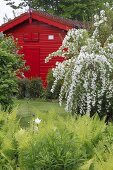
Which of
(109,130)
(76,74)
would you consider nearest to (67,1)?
(76,74)

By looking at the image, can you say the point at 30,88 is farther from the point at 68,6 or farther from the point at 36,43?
the point at 68,6

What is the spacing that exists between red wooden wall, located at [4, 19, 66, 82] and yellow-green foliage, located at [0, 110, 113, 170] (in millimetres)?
19754

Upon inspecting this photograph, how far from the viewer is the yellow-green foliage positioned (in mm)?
2645

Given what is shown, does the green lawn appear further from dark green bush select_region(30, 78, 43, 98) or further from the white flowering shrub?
dark green bush select_region(30, 78, 43, 98)

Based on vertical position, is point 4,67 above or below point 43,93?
above

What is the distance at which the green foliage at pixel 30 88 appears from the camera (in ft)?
64.0

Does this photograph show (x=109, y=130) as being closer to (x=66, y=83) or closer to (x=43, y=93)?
(x=66, y=83)

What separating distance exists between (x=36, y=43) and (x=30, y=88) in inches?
170

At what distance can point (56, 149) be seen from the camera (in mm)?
2654

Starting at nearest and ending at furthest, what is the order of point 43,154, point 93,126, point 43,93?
1. point 43,154
2. point 93,126
3. point 43,93

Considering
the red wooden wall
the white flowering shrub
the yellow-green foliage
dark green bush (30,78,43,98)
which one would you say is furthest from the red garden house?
the yellow-green foliage

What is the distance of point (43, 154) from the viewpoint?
2.64m

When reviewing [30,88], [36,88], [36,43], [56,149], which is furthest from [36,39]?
[56,149]

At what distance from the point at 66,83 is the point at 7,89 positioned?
2107mm
